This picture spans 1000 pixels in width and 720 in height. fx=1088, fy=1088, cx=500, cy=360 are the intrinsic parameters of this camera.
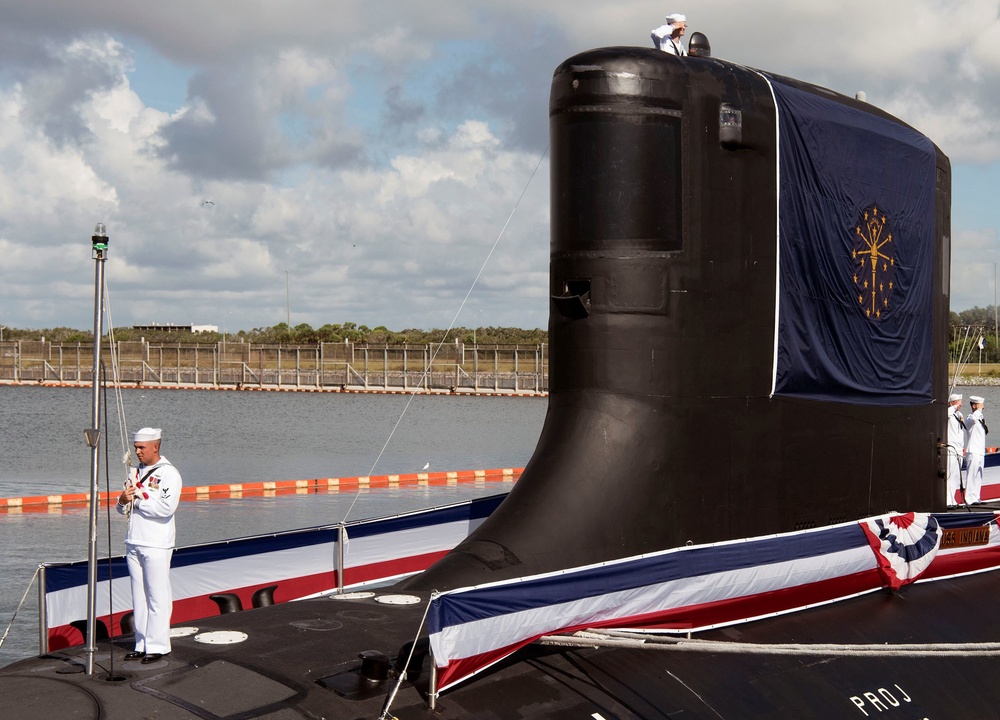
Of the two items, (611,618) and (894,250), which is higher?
(894,250)

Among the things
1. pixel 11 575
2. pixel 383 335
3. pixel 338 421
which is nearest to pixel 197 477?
pixel 11 575

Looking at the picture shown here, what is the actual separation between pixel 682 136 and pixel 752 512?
10.4ft

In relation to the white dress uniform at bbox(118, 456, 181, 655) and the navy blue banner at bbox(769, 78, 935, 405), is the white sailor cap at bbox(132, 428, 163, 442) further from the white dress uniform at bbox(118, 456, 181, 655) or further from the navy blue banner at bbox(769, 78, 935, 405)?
the navy blue banner at bbox(769, 78, 935, 405)

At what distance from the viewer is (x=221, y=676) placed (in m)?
6.82

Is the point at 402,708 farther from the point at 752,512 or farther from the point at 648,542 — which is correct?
the point at 752,512

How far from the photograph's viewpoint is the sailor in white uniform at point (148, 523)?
24.7ft

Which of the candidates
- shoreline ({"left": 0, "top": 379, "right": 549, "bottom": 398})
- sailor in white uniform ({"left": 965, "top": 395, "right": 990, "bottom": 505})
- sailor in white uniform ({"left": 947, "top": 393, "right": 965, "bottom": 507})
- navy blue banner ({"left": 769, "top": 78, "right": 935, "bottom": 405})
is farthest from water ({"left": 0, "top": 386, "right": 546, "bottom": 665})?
sailor in white uniform ({"left": 965, "top": 395, "right": 990, "bottom": 505})

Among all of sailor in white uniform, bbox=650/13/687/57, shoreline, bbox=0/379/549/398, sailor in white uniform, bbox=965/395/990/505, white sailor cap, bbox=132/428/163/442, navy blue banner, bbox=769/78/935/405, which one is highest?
sailor in white uniform, bbox=650/13/687/57

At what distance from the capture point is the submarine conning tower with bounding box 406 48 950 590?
8.56 metres

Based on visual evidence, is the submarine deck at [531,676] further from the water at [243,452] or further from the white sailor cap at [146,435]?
the white sailor cap at [146,435]

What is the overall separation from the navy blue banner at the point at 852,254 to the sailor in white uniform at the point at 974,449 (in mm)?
9885

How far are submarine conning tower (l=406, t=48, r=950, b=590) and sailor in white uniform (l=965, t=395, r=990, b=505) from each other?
37.8 feet

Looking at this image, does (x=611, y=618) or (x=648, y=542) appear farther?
(x=648, y=542)

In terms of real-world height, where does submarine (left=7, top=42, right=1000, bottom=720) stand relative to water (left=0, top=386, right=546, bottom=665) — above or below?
above
